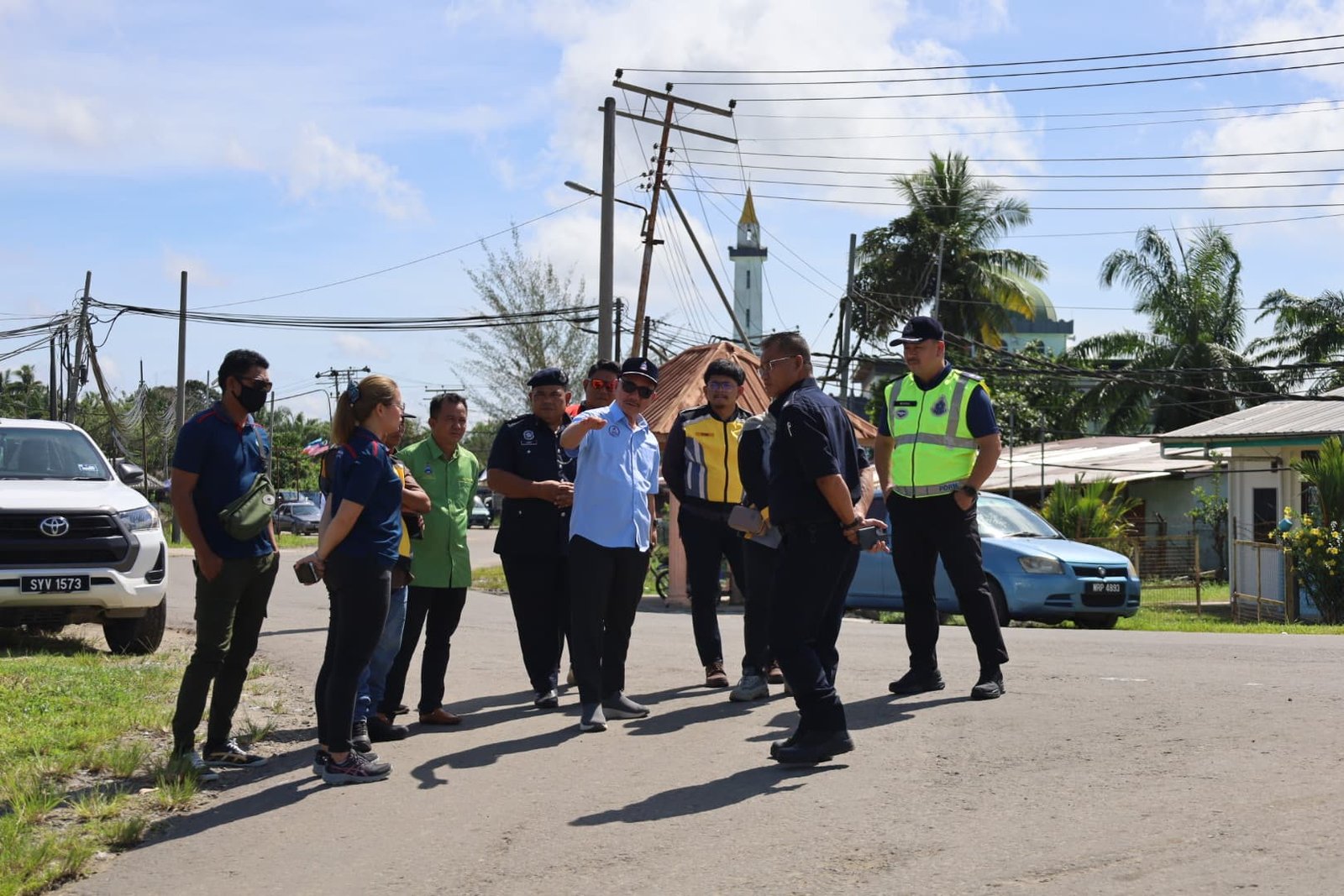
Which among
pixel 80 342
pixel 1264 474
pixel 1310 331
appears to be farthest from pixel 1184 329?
pixel 80 342

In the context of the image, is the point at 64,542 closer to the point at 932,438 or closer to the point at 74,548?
the point at 74,548

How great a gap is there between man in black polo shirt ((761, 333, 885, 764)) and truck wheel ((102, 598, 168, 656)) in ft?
23.0

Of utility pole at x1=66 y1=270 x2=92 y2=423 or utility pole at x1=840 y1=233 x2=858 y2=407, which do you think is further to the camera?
utility pole at x1=66 y1=270 x2=92 y2=423

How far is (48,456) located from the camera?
12078 mm

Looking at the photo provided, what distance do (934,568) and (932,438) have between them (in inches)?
28.6

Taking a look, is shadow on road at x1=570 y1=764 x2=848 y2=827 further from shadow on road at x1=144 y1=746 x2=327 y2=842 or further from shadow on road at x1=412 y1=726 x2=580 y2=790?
shadow on road at x1=144 y1=746 x2=327 y2=842

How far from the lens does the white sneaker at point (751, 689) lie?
8.12 metres

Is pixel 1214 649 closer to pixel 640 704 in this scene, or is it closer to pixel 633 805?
Answer: pixel 640 704

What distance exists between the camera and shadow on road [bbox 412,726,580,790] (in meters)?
6.43

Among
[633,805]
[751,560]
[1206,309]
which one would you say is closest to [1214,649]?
[751,560]

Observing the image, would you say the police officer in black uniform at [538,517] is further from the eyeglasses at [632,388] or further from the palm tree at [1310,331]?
the palm tree at [1310,331]

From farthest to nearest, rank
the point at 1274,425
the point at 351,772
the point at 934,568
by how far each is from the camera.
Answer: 1. the point at 1274,425
2. the point at 934,568
3. the point at 351,772

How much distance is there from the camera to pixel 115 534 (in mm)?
11219

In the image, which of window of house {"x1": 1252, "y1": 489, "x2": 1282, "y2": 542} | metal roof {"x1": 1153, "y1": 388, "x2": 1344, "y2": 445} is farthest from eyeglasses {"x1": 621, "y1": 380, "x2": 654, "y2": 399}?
window of house {"x1": 1252, "y1": 489, "x2": 1282, "y2": 542}
